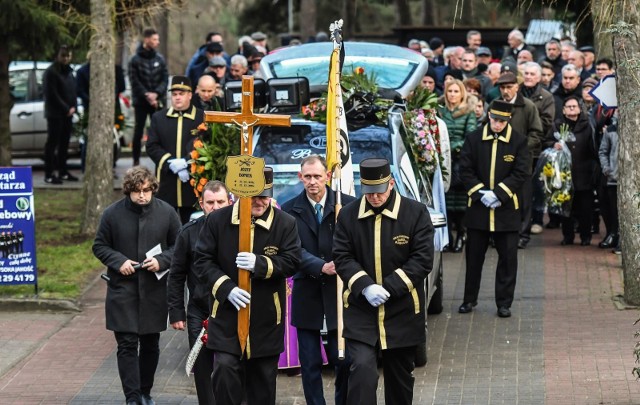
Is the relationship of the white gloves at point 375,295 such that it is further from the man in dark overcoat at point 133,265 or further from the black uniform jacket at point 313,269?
A: the man in dark overcoat at point 133,265

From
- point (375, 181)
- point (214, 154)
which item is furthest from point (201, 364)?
point (214, 154)

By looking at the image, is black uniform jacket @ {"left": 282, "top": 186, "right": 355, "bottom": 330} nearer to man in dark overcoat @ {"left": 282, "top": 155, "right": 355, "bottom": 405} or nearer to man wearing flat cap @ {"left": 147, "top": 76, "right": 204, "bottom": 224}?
man in dark overcoat @ {"left": 282, "top": 155, "right": 355, "bottom": 405}

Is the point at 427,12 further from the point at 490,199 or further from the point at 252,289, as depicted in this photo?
the point at 252,289

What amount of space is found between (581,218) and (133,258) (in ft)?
26.6

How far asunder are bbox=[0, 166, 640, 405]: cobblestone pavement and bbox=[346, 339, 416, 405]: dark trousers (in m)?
1.29

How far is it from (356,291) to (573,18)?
Result: 1778 centimetres

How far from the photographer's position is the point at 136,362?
1008cm

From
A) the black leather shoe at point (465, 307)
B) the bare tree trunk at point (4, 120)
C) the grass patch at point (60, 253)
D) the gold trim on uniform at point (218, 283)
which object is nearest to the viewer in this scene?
the gold trim on uniform at point (218, 283)

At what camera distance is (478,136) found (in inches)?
517

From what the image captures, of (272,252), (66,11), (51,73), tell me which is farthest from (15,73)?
(272,252)

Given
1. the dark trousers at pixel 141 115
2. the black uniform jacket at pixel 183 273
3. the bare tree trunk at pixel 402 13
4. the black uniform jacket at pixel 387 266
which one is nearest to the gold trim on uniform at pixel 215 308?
the black uniform jacket at pixel 183 273

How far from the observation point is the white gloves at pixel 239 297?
8.59 meters

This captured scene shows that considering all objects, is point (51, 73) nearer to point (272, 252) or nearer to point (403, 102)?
point (403, 102)

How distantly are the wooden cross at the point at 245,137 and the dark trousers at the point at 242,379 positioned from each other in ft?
0.50
